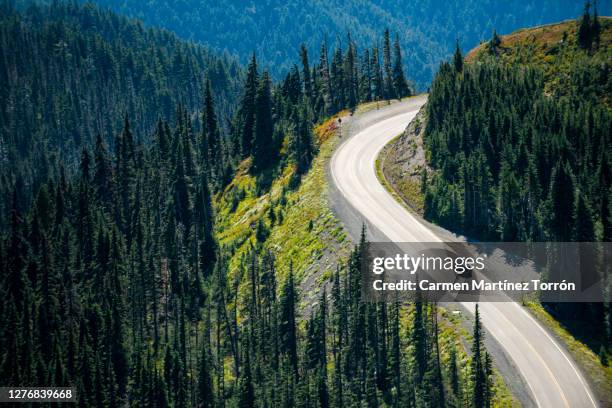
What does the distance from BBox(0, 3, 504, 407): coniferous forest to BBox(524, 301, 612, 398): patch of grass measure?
7031 mm

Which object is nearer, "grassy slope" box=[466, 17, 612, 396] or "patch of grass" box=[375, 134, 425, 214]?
"patch of grass" box=[375, 134, 425, 214]

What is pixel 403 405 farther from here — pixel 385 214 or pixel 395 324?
pixel 385 214

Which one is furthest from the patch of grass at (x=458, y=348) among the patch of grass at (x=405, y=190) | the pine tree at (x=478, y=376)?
the patch of grass at (x=405, y=190)

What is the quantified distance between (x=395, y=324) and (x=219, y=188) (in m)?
65.6

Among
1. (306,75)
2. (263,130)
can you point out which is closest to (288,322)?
(263,130)

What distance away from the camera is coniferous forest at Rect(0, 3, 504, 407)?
2918 inches

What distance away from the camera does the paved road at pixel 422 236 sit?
197ft

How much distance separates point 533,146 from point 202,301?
51.4 metres

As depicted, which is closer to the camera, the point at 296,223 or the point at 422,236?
the point at 422,236

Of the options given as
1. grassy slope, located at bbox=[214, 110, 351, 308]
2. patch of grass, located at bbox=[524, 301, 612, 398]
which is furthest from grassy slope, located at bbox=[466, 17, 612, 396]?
grassy slope, located at bbox=[214, 110, 351, 308]

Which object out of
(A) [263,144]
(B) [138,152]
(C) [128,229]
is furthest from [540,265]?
(B) [138,152]

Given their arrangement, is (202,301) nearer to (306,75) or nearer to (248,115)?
(248,115)

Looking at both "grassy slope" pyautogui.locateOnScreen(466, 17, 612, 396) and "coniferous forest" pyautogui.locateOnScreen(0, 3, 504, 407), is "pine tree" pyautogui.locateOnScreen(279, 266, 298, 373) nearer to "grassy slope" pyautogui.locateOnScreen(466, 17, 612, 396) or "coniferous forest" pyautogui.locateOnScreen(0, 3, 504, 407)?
"coniferous forest" pyautogui.locateOnScreen(0, 3, 504, 407)

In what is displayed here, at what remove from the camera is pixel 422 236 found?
84.8 m
